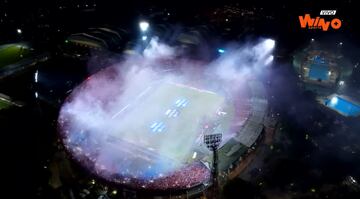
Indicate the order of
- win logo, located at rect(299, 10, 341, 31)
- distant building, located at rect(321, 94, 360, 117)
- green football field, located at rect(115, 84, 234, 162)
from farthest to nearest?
1. win logo, located at rect(299, 10, 341, 31)
2. distant building, located at rect(321, 94, 360, 117)
3. green football field, located at rect(115, 84, 234, 162)

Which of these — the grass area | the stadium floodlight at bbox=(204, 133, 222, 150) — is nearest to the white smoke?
the stadium floodlight at bbox=(204, 133, 222, 150)

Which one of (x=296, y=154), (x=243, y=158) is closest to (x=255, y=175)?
(x=243, y=158)

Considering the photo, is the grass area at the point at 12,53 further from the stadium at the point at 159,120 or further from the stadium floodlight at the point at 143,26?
the stadium floodlight at the point at 143,26

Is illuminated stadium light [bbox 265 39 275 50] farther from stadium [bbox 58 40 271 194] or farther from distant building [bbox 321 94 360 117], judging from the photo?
distant building [bbox 321 94 360 117]

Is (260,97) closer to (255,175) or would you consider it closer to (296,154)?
(296,154)

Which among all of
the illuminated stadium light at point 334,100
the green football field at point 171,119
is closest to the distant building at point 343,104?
the illuminated stadium light at point 334,100

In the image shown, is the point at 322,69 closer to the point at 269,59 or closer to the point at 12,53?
the point at 269,59
